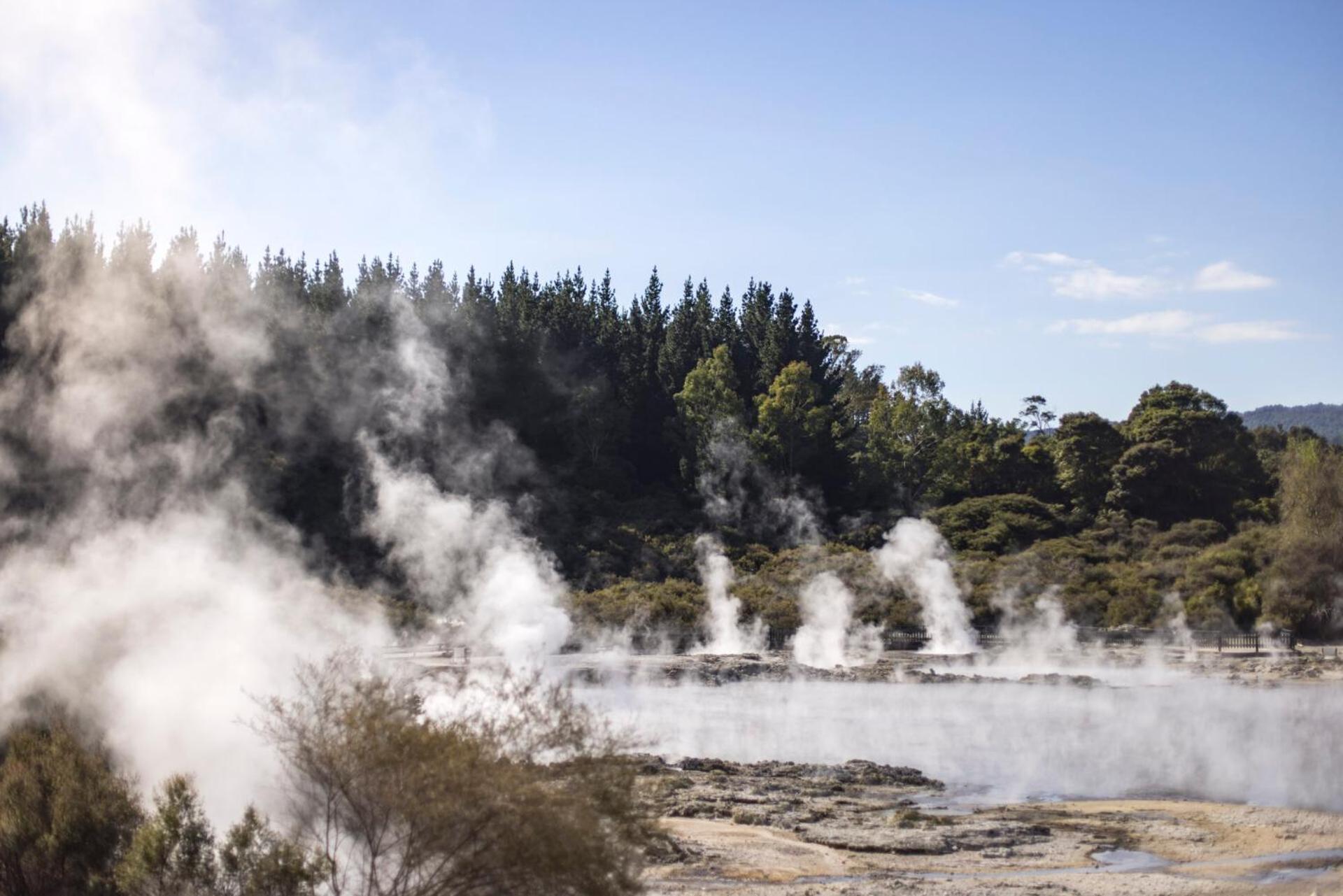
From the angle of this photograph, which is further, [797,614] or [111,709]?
[797,614]

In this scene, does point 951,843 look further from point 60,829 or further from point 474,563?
point 474,563

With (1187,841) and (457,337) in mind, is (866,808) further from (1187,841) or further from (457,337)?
Result: (457,337)

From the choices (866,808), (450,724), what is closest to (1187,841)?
(866,808)

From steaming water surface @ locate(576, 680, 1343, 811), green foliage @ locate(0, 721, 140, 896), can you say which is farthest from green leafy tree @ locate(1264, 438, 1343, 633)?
green foliage @ locate(0, 721, 140, 896)

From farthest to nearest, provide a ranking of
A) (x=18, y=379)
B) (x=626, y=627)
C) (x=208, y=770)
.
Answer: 1. (x=626, y=627)
2. (x=18, y=379)
3. (x=208, y=770)

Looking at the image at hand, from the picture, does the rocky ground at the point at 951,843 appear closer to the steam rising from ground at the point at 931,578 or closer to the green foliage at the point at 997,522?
the steam rising from ground at the point at 931,578

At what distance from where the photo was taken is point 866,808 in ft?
79.2

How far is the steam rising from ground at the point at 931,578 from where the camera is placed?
5612 centimetres

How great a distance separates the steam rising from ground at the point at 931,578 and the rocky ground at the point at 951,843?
30.1 metres

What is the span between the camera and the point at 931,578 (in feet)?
193

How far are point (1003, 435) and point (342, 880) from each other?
7439 cm

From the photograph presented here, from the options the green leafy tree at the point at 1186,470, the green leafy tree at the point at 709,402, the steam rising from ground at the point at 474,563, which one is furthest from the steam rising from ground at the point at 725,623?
the green leafy tree at the point at 1186,470

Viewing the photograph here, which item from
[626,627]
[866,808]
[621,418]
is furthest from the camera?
[621,418]

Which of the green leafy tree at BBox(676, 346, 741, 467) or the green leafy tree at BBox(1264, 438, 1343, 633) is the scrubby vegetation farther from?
the green leafy tree at BBox(676, 346, 741, 467)
